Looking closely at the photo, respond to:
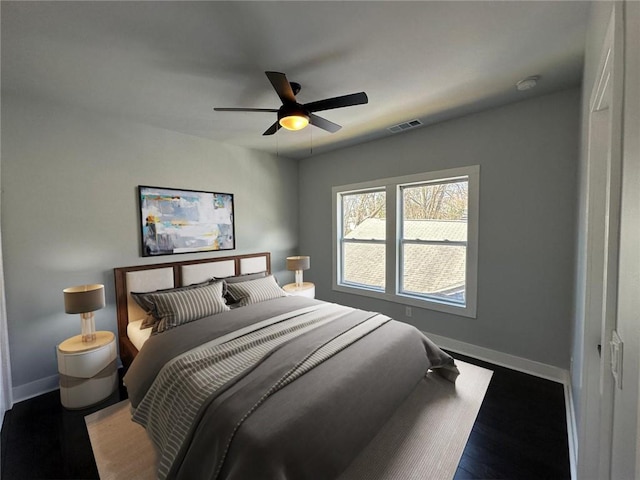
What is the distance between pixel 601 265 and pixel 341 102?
1.82 meters

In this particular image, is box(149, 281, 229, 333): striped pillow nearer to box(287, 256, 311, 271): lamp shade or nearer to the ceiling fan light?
box(287, 256, 311, 271): lamp shade

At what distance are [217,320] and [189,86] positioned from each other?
2.04 metres

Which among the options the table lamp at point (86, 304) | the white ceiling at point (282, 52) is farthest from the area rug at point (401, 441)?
the white ceiling at point (282, 52)

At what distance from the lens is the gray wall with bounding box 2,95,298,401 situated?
2332mm

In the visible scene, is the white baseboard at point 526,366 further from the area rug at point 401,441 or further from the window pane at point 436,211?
the window pane at point 436,211

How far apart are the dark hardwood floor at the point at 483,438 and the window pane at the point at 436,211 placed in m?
1.63

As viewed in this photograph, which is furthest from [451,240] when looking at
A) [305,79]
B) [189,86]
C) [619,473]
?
[189,86]

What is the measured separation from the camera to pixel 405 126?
323cm

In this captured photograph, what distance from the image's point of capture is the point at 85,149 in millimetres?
2656

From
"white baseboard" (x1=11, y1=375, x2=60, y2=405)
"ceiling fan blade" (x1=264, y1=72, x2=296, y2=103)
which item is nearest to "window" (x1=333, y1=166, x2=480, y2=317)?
"ceiling fan blade" (x1=264, y1=72, x2=296, y2=103)

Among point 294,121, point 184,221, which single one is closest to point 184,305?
point 184,221

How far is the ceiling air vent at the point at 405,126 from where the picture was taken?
3111 millimetres

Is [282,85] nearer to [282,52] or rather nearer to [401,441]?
[282,52]

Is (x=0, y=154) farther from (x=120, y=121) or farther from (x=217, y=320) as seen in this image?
(x=217, y=320)
